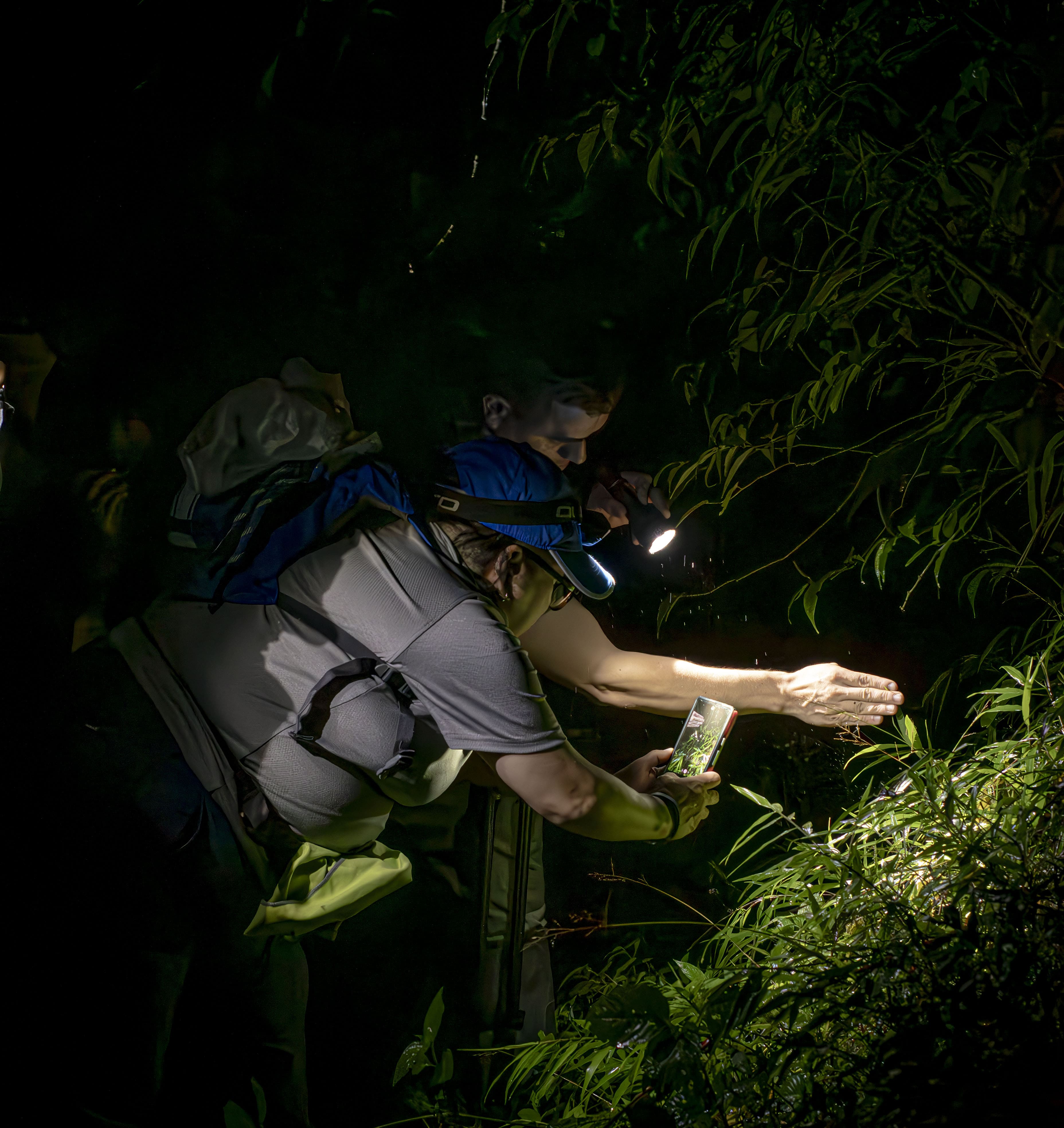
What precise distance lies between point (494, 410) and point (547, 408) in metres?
0.09

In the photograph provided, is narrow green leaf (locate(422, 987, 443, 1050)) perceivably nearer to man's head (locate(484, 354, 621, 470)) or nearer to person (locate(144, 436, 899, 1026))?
person (locate(144, 436, 899, 1026))

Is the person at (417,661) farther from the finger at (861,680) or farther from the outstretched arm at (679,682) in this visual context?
the finger at (861,680)

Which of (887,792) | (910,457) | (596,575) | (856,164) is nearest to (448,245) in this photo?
(596,575)

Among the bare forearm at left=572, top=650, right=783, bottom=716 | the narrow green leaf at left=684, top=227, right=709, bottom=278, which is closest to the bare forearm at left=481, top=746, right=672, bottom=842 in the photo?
the bare forearm at left=572, top=650, right=783, bottom=716

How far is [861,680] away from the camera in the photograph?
1759 millimetres

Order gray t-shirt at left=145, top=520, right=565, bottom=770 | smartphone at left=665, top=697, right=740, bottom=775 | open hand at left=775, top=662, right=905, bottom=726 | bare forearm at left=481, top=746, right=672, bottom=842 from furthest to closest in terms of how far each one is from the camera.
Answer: open hand at left=775, top=662, right=905, bottom=726 < smartphone at left=665, top=697, right=740, bottom=775 < bare forearm at left=481, top=746, right=672, bottom=842 < gray t-shirt at left=145, top=520, right=565, bottom=770

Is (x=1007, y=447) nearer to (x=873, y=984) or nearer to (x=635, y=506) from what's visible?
(x=635, y=506)

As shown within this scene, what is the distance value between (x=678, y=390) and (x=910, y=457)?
1.43ft

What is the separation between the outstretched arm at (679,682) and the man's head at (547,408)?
0.25 m

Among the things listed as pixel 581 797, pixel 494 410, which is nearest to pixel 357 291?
pixel 494 410

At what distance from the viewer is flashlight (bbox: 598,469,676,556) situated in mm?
1527

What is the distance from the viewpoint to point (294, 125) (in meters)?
1.28

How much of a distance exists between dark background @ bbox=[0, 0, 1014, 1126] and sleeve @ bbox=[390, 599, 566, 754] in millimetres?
181

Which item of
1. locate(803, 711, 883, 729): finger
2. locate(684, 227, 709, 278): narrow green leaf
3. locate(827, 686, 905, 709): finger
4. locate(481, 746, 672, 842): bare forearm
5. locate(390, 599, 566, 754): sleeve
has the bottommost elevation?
locate(803, 711, 883, 729): finger
